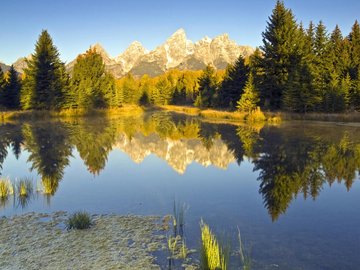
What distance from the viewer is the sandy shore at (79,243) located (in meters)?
7.51

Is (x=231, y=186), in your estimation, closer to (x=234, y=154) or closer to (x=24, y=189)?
(x=234, y=154)

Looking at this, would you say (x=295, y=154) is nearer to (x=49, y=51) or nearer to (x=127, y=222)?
(x=127, y=222)

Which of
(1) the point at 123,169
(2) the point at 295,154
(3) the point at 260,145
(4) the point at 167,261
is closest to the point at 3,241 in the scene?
(4) the point at 167,261

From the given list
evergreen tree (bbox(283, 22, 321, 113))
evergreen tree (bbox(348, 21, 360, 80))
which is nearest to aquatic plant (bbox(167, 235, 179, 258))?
evergreen tree (bbox(283, 22, 321, 113))

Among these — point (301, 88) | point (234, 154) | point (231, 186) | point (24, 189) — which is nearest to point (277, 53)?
point (301, 88)

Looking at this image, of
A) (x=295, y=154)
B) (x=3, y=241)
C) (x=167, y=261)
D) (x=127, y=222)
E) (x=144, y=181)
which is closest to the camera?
(x=167, y=261)

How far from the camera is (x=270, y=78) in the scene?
164ft

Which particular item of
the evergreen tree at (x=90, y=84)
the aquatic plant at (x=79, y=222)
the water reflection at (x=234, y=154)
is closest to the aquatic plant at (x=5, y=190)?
the water reflection at (x=234, y=154)

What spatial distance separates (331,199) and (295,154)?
8.53m

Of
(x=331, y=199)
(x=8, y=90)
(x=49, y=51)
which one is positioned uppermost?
(x=49, y=51)

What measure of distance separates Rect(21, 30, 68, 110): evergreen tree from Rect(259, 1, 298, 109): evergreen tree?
3140 cm

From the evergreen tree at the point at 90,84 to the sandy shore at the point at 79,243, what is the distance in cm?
5116

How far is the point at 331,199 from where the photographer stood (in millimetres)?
12930

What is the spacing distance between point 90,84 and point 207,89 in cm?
2675
